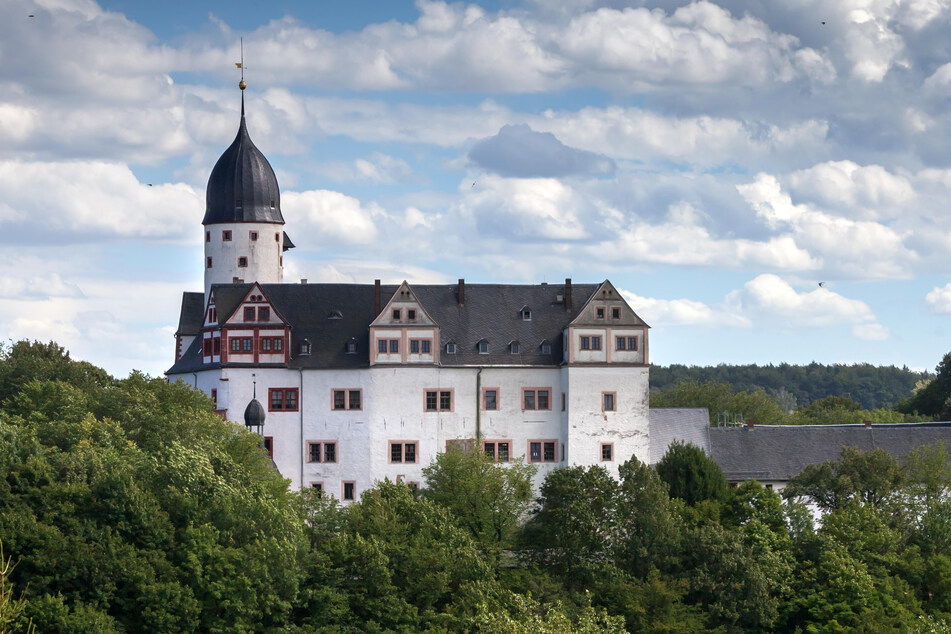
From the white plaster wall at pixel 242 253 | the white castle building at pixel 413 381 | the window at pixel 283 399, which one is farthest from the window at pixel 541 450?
the white plaster wall at pixel 242 253

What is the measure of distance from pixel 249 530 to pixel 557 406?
73.4 ft

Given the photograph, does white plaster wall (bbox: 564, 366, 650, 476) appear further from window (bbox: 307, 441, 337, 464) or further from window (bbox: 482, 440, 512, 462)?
window (bbox: 307, 441, 337, 464)

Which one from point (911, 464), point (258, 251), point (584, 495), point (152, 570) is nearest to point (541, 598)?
point (584, 495)

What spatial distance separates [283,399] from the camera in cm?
7238

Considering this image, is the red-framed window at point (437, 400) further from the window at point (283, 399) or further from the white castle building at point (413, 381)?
the window at point (283, 399)

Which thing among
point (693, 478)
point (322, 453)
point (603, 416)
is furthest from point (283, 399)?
point (693, 478)

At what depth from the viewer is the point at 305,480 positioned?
2822 inches

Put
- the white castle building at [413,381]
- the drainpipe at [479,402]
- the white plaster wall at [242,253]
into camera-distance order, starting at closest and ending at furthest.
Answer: the white castle building at [413,381] < the drainpipe at [479,402] < the white plaster wall at [242,253]

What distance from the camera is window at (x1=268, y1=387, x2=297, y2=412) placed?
237 ft

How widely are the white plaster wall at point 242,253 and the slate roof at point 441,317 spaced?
5272mm

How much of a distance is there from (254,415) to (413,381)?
7806 millimetres

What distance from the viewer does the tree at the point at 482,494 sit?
63125 mm

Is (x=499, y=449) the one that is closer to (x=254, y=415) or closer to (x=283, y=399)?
(x=283, y=399)

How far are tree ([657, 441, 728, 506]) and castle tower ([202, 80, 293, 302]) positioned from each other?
2547 centimetres
